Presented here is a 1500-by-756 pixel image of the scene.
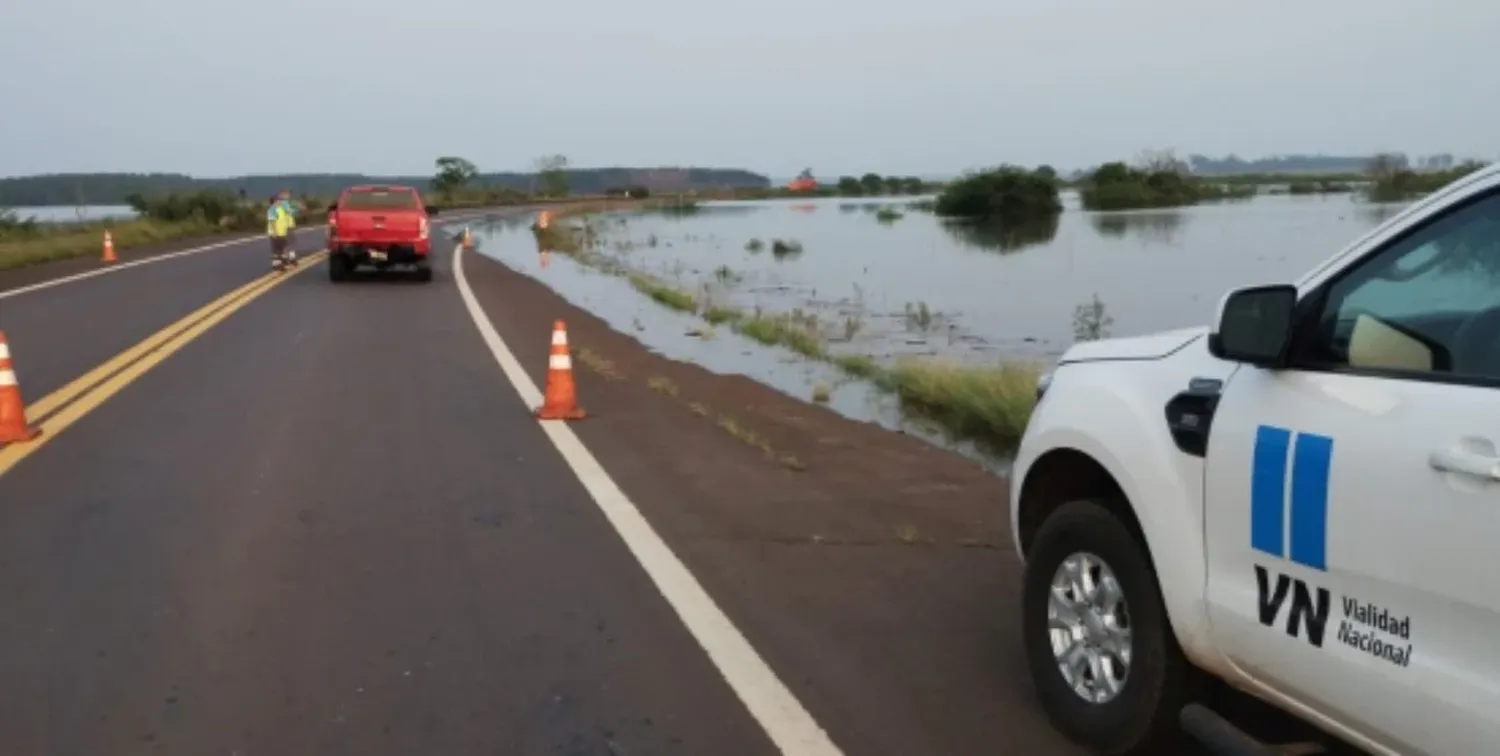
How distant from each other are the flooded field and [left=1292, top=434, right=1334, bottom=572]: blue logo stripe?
65.8 inches

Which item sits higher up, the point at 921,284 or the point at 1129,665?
the point at 1129,665

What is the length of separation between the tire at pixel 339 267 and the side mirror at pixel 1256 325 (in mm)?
24585

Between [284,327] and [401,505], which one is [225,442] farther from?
[284,327]

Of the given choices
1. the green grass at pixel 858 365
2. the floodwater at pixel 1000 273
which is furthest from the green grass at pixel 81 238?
the green grass at pixel 858 365

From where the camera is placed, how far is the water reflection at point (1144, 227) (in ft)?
156

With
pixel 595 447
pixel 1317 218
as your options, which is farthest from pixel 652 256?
pixel 595 447

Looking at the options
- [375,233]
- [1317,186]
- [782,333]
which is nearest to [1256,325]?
[782,333]

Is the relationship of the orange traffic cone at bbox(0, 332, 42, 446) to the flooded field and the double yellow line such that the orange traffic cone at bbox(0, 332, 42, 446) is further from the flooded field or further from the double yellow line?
the flooded field

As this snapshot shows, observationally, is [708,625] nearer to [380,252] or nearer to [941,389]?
[941,389]

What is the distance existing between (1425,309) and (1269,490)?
646mm

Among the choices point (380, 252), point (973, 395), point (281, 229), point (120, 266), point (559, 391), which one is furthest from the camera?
point (120, 266)

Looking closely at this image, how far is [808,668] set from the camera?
5273 millimetres

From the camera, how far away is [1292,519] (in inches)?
141

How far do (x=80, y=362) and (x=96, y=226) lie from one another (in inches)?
1365
